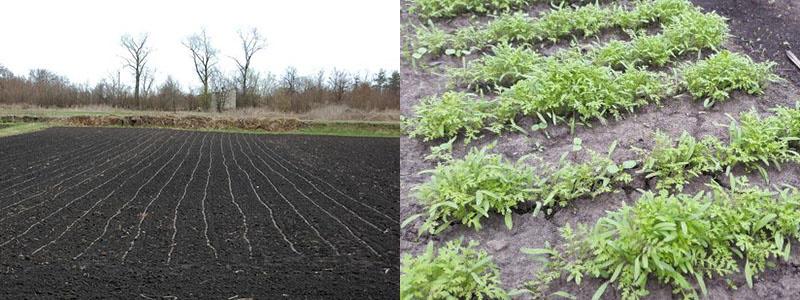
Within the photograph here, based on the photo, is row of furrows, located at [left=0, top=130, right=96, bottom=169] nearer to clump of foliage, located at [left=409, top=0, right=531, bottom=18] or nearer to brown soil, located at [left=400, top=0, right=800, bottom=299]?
brown soil, located at [left=400, top=0, right=800, bottom=299]

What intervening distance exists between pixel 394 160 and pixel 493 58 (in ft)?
4.63

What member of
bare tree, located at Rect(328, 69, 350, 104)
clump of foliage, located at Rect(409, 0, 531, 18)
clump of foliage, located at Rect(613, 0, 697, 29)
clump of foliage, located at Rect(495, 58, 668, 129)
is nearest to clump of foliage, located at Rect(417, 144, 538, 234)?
bare tree, located at Rect(328, 69, 350, 104)

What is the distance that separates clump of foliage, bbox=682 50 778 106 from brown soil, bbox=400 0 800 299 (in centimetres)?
5

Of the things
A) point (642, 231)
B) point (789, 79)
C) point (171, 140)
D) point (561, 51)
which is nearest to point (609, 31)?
point (561, 51)

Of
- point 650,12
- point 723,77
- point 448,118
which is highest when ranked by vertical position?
point 650,12

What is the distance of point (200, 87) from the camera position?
82.5 inches

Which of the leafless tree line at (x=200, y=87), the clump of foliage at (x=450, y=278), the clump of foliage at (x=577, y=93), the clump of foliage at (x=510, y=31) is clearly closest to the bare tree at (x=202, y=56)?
the leafless tree line at (x=200, y=87)

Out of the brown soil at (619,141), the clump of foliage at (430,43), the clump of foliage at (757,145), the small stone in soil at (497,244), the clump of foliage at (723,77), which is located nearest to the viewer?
the brown soil at (619,141)

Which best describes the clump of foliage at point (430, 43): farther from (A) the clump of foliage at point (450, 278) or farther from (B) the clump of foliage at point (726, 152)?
(A) the clump of foliage at point (450, 278)

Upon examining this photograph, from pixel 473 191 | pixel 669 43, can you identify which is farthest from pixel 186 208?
pixel 669 43

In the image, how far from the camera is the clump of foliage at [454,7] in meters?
4.17

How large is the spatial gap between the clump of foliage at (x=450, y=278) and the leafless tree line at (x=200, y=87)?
0.59 meters

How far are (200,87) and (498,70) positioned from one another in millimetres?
1853

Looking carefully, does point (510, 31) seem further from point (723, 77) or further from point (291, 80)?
point (291, 80)
